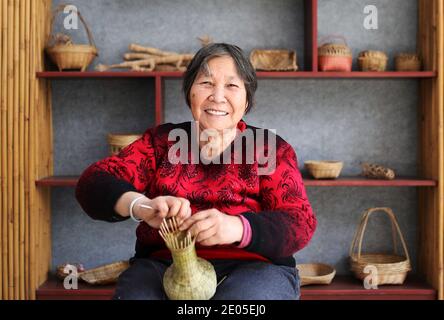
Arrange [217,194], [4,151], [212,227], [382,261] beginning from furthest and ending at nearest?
[382,261], [4,151], [217,194], [212,227]

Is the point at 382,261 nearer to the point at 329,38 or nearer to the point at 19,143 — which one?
the point at 329,38

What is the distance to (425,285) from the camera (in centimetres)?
346

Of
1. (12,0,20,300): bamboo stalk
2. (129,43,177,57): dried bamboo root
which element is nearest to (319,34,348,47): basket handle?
(129,43,177,57): dried bamboo root

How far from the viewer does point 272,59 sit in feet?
11.6

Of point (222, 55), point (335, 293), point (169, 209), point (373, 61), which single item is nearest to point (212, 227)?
point (169, 209)

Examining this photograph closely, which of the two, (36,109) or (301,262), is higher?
(36,109)

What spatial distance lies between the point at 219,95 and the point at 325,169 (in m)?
1.51

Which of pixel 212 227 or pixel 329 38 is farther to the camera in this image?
pixel 329 38

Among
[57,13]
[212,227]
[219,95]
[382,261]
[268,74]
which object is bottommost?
[382,261]

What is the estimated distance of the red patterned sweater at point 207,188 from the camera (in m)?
1.83

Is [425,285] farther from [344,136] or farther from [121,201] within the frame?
[121,201]

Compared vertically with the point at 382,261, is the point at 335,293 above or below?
below
